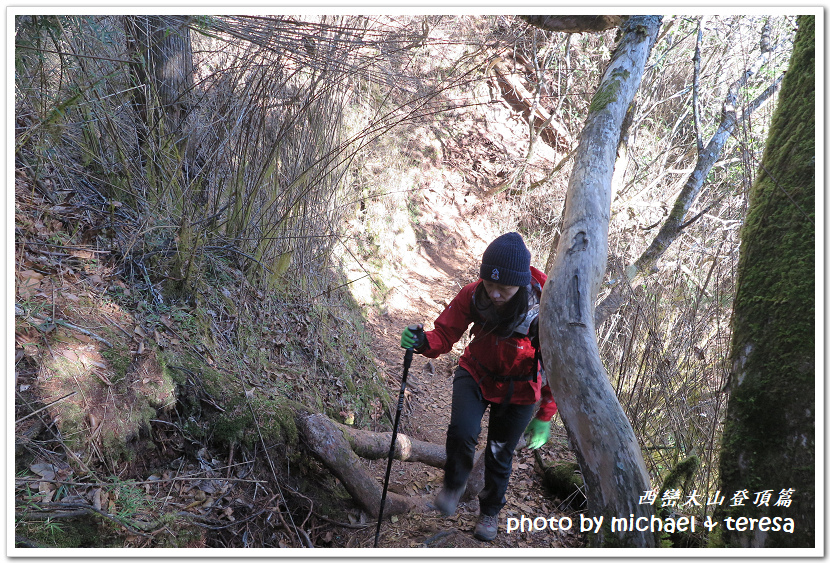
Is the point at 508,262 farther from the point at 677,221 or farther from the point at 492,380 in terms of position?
the point at 677,221

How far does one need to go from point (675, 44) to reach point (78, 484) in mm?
9708

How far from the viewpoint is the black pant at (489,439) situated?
3047mm

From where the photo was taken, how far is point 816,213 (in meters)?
1.91

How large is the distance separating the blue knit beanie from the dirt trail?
1796 millimetres

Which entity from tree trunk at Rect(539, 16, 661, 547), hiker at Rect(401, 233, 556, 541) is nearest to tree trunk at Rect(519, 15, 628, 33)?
tree trunk at Rect(539, 16, 661, 547)

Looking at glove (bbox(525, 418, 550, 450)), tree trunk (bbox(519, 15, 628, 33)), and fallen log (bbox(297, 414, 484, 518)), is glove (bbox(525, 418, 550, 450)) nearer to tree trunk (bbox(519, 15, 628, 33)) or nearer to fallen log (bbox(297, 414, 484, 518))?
fallen log (bbox(297, 414, 484, 518))

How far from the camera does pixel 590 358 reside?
229cm

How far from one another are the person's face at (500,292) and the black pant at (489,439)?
619 millimetres

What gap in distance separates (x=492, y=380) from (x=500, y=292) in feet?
2.10

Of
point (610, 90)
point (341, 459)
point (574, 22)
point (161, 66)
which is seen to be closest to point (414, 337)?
point (341, 459)

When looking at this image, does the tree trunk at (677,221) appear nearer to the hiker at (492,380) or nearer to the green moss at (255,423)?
the hiker at (492,380)

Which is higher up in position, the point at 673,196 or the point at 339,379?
the point at 673,196

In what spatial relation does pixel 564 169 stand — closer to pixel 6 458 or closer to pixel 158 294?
pixel 158 294

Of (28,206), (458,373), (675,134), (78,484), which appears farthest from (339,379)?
(675,134)
